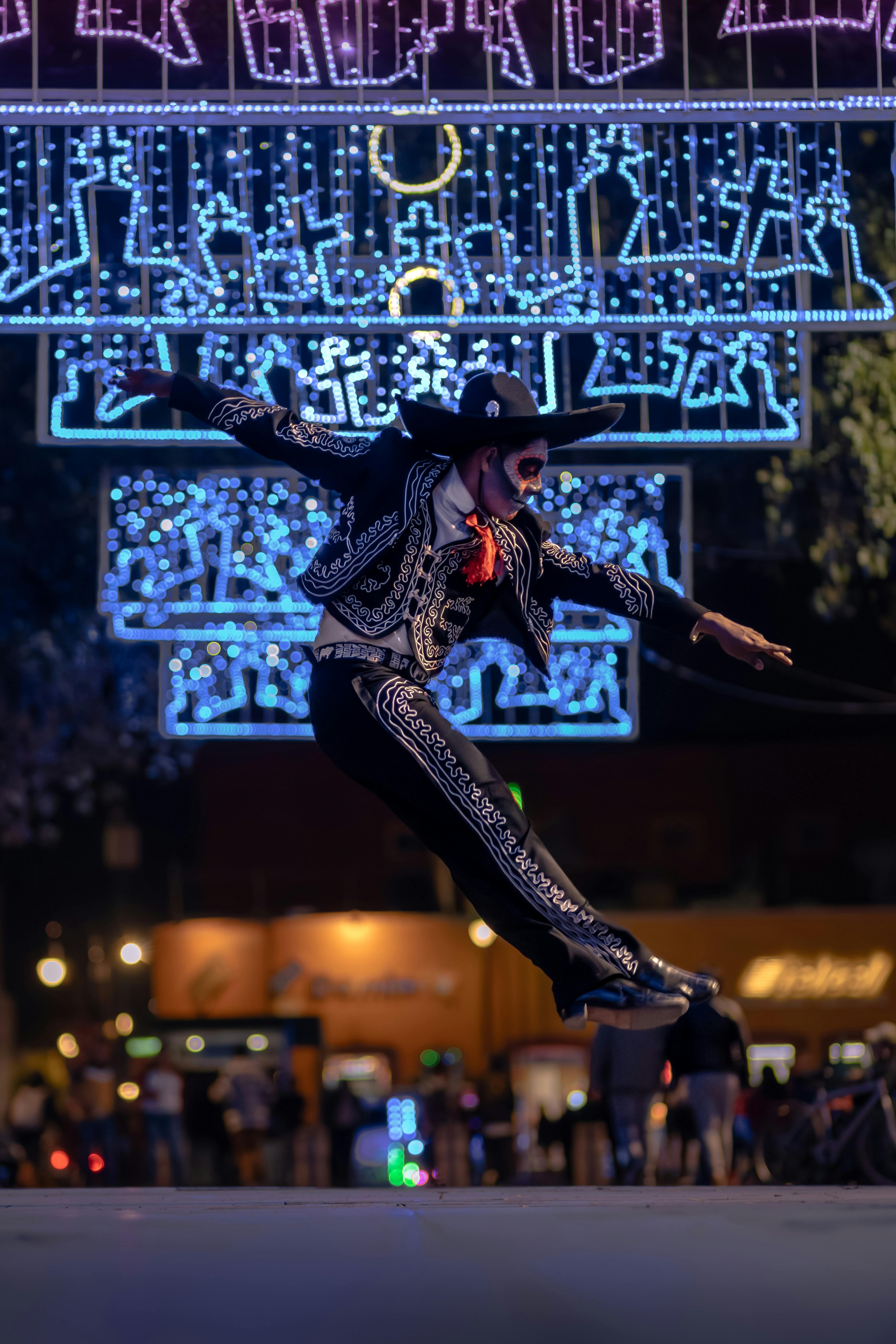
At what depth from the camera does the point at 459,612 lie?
3568 millimetres

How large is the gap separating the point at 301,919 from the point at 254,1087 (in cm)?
454

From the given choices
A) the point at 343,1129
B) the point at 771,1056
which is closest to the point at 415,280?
the point at 343,1129

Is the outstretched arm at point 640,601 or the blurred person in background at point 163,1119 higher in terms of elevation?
the outstretched arm at point 640,601

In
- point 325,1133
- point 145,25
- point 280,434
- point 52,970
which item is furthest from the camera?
point 52,970

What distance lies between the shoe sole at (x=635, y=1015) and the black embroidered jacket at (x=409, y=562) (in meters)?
0.87

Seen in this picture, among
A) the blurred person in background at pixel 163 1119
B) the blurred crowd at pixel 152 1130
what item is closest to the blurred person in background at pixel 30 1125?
the blurred crowd at pixel 152 1130

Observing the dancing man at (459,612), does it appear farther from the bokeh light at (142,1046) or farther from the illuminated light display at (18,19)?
the bokeh light at (142,1046)

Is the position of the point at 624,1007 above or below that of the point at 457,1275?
above

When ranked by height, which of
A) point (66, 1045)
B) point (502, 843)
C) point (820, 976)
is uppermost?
point (502, 843)

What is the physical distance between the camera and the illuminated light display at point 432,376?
6.34m

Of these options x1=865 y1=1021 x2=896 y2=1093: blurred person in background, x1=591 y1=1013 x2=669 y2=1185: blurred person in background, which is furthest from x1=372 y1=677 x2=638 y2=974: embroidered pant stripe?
x1=865 y1=1021 x2=896 y2=1093: blurred person in background

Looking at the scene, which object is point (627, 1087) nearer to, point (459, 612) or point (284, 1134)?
point (284, 1134)

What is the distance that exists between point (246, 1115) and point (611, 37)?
23.7ft

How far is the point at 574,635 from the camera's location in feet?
21.7
